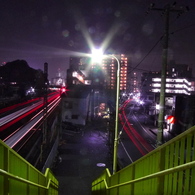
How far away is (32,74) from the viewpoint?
88938 mm

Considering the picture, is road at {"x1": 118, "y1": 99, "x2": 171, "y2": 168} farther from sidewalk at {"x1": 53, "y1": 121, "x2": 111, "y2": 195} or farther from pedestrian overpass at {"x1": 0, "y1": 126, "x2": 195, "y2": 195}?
pedestrian overpass at {"x1": 0, "y1": 126, "x2": 195, "y2": 195}

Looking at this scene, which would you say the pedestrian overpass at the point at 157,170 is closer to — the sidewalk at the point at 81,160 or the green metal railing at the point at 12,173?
the green metal railing at the point at 12,173

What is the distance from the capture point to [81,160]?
81.5 ft

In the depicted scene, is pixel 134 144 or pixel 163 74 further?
pixel 134 144

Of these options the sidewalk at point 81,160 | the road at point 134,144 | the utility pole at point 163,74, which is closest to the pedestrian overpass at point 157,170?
the utility pole at point 163,74

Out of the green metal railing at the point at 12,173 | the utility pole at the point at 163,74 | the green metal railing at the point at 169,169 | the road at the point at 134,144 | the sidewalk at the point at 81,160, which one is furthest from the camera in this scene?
the road at the point at 134,144

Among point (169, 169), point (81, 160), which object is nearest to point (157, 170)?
point (169, 169)

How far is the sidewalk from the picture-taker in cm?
1877

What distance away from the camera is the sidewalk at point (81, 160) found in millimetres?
18775

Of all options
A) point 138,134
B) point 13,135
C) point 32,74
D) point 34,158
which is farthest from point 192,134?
point 32,74

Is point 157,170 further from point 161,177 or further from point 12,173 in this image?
point 12,173

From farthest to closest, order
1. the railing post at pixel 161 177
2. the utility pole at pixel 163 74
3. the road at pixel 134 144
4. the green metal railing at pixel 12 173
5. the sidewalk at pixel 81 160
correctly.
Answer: the road at pixel 134 144 < the sidewalk at pixel 81 160 < the utility pole at pixel 163 74 < the green metal railing at pixel 12 173 < the railing post at pixel 161 177

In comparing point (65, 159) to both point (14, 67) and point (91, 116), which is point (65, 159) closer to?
point (91, 116)

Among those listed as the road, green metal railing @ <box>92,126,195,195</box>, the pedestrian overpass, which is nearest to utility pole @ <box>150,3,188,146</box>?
the pedestrian overpass
